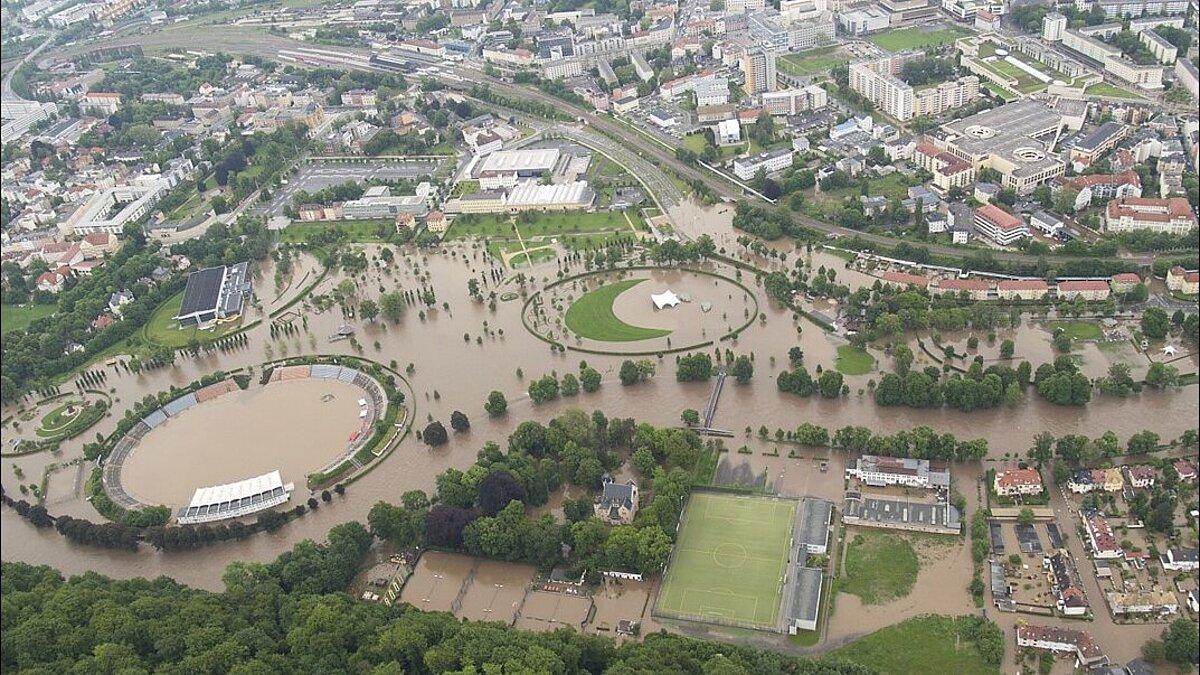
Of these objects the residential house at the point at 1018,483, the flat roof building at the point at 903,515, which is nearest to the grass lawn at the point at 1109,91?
the residential house at the point at 1018,483

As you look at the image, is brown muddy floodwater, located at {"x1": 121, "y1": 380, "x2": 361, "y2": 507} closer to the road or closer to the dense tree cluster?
the dense tree cluster

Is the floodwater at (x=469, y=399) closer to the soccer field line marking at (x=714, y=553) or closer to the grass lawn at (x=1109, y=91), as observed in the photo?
the soccer field line marking at (x=714, y=553)

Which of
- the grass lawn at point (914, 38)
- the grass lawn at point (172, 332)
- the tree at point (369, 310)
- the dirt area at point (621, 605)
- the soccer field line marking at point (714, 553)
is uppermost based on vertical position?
the grass lawn at point (914, 38)

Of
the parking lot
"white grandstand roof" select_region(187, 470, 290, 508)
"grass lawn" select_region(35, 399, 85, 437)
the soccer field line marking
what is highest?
the parking lot

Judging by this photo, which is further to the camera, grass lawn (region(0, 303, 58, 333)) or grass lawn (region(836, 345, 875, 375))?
grass lawn (region(0, 303, 58, 333))

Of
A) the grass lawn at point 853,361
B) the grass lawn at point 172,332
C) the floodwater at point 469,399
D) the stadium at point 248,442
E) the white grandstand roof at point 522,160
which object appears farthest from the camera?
the white grandstand roof at point 522,160

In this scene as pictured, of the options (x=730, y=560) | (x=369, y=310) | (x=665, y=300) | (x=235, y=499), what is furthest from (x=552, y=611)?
(x=369, y=310)

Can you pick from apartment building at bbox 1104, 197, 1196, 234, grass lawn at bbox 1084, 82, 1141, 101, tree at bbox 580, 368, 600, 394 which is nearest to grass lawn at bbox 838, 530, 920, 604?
tree at bbox 580, 368, 600, 394

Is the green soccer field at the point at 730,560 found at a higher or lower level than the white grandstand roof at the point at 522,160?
lower
